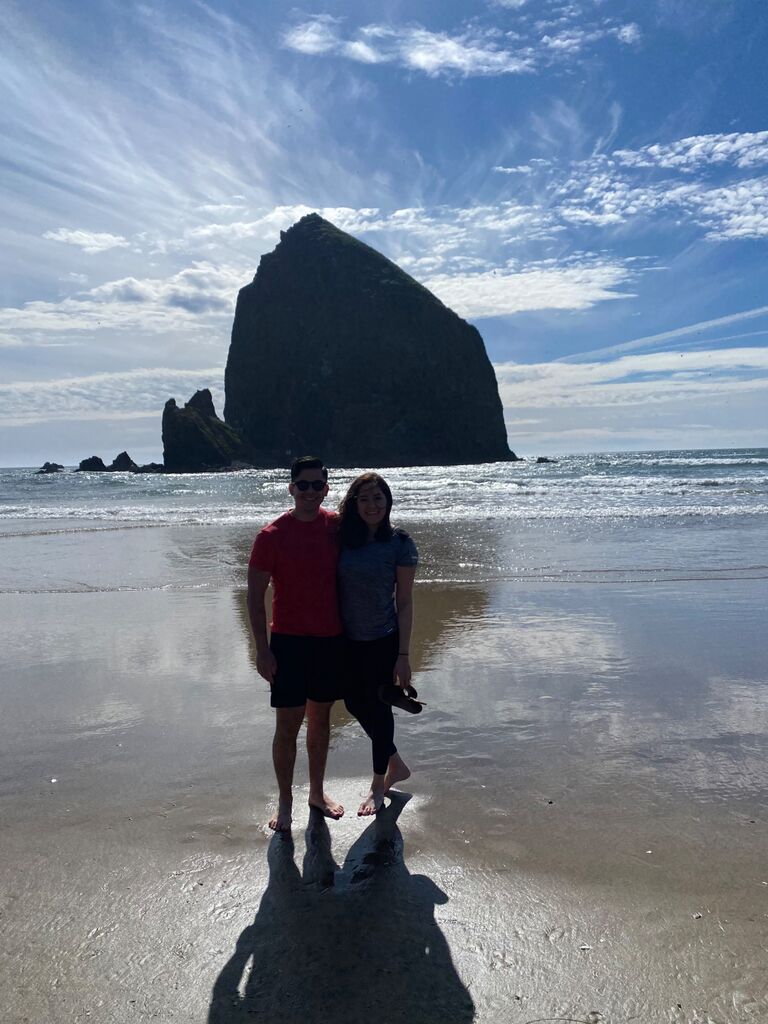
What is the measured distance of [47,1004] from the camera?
2.34 meters

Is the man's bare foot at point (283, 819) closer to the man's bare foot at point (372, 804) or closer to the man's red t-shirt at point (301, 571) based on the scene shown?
the man's bare foot at point (372, 804)

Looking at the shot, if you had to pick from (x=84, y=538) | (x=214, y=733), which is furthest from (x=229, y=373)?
(x=214, y=733)

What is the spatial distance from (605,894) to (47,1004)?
196 centimetres

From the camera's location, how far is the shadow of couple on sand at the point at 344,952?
230 cm

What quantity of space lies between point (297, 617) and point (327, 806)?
3.06ft

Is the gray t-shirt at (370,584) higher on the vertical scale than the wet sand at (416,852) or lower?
higher

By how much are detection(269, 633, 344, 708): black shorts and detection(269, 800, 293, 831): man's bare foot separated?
448mm

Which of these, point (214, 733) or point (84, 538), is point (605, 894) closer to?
point (214, 733)

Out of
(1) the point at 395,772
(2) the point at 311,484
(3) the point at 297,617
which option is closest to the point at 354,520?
(2) the point at 311,484

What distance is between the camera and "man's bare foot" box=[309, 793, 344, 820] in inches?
142

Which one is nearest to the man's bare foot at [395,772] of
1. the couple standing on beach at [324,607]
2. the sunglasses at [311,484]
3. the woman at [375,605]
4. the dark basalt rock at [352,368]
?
the woman at [375,605]

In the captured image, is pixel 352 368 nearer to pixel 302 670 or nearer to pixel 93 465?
pixel 93 465

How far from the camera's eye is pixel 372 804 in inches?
145

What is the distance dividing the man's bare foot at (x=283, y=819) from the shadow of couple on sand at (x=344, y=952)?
0.51ft
